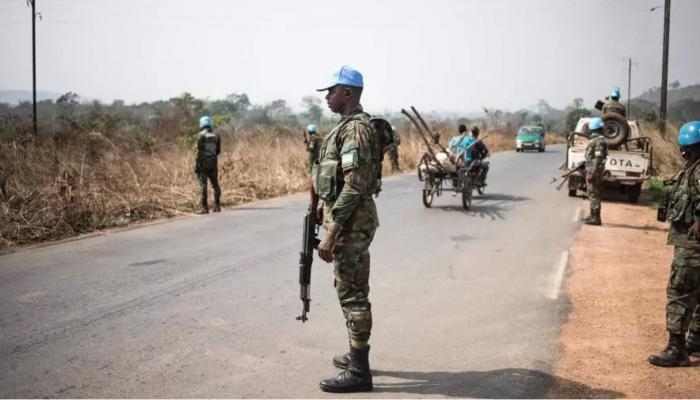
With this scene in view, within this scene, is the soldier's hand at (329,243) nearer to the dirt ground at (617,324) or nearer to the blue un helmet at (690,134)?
the dirt ground at (617,324)

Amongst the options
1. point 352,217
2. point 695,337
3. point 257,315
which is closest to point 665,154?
point 695,337

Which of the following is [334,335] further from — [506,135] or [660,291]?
[506,135]

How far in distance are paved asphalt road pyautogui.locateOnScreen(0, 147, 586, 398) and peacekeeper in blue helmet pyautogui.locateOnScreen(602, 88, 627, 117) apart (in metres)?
6.38

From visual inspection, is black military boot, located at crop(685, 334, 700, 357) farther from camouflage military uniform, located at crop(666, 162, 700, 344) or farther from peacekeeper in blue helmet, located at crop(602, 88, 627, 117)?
peacekeeper in blue helmet, located at crop(602, 88, 627, 117)

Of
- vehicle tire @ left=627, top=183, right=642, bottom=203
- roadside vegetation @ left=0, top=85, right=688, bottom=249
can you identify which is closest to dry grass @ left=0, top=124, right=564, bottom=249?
roadside vegetation @ left=0, top=85, right=688, bottom=249

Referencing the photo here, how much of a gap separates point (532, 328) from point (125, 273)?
4683mm

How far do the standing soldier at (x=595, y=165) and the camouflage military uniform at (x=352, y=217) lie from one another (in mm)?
8388

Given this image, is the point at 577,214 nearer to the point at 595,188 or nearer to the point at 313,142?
the point at 595,188

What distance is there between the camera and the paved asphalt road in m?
4.21

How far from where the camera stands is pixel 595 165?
11.2m

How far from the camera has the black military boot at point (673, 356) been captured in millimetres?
4570

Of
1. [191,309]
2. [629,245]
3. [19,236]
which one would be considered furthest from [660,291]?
[19,236]

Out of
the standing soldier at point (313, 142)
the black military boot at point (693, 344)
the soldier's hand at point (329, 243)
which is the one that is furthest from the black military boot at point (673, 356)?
the standing soldier at point (313, 142)

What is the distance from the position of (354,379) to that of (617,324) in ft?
9.40
